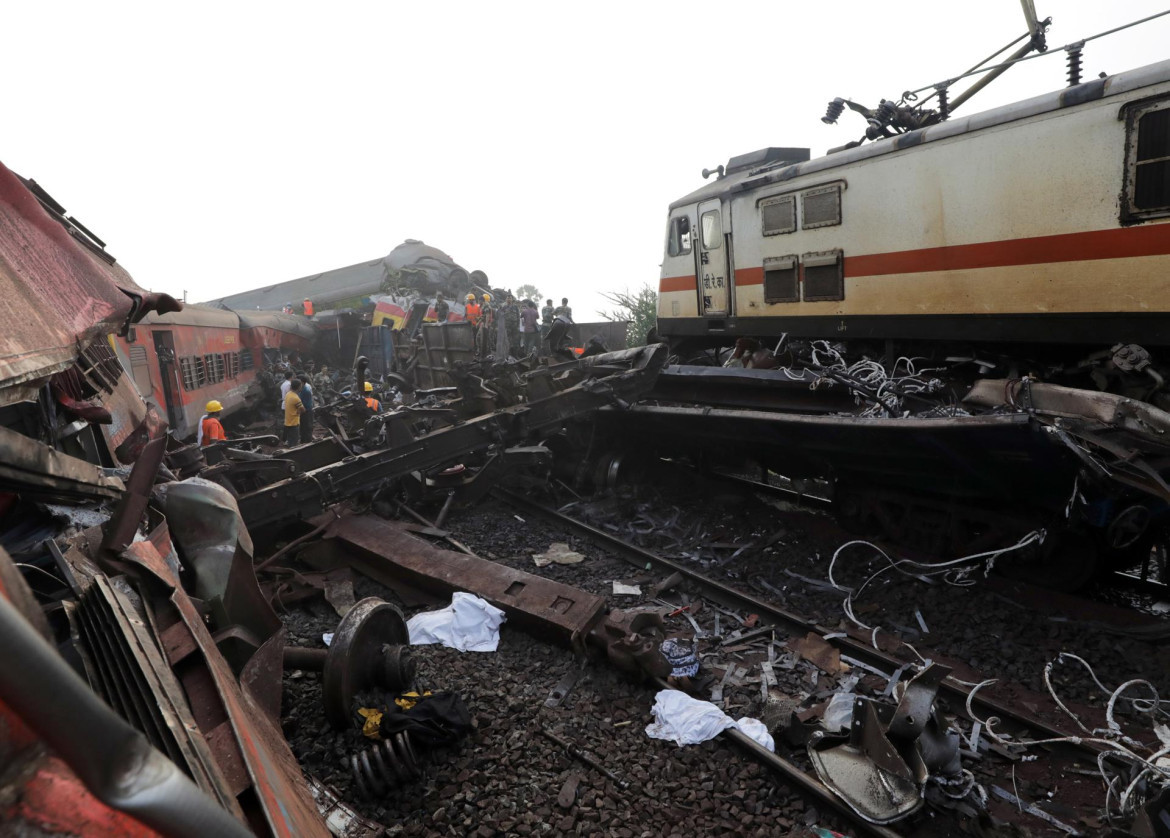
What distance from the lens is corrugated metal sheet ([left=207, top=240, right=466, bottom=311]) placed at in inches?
1202

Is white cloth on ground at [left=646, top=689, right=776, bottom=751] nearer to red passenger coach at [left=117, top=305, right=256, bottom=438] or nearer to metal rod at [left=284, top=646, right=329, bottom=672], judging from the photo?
metal rod at [left=284, top=646, right=329, bottom=672]

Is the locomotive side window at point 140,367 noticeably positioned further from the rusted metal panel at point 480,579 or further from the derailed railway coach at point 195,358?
the rusted metal panel at point 480,579

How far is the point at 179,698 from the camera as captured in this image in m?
1.96

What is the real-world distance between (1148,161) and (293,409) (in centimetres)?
1131

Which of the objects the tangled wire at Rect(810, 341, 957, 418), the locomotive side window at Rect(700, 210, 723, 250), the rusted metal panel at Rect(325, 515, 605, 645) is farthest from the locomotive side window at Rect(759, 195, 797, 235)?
the rusted metal panel at Rect(325, 515, 605, 645)

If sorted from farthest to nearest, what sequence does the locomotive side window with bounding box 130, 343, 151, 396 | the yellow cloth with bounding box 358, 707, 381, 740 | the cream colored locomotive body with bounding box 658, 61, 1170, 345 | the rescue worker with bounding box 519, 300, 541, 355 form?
the rescue worker with bounding box 519, 300, 541, 355, the locomotive side window with bounding box 130, 343, 151, 396, the cream colored locomotive body with bounding box 658, 61, 1170, 345, the yellow cloth with bounding box 358, 707, 381, 740

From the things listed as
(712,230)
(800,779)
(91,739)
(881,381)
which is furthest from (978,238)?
(91,739)

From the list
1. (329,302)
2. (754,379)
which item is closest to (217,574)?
(754,379)

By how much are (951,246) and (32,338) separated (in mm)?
6569

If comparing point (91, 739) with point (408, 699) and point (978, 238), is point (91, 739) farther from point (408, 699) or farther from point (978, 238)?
point (978, 238)

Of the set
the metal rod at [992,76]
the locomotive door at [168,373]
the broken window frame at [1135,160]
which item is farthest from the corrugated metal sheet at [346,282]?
the broken window frame at [1135,160]

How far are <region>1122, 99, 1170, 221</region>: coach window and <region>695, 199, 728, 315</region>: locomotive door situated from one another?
4138 mm

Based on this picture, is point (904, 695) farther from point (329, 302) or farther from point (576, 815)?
point (329, 302)

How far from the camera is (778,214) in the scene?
7359mm
